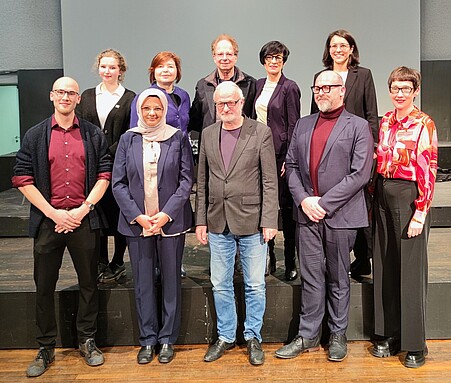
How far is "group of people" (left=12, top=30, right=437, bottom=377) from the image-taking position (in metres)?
3.27

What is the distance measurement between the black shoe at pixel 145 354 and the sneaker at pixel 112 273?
1.78ft

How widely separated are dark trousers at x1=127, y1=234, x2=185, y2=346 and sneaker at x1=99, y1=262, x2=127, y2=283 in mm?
489

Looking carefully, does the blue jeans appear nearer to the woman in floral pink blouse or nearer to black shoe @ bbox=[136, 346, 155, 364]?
black shoe @ bbox=[136, 346, 155, 364]

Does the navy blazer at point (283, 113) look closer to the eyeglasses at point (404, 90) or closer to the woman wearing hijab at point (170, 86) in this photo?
the woman wearing hijab at point (170, 86)

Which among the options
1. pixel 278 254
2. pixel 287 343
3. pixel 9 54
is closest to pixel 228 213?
pixel 287 343

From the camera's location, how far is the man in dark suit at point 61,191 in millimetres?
3268

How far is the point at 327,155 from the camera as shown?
331 cm

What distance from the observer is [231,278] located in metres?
3.47

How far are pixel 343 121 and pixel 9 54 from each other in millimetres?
5340

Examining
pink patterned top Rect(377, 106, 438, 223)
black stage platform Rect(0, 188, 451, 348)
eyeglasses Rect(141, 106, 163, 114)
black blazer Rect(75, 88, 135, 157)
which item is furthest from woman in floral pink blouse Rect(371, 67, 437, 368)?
black blazer Rect(75, 88, 135, 157)

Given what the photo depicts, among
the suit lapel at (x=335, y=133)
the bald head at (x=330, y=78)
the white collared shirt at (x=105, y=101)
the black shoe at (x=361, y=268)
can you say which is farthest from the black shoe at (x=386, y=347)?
the white collared shirt at (x=105, y=101)

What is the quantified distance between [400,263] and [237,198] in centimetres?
87

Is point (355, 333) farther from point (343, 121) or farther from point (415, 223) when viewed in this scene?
point (343, 121)

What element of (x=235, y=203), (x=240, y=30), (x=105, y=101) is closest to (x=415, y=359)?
(x=235, y=203)
